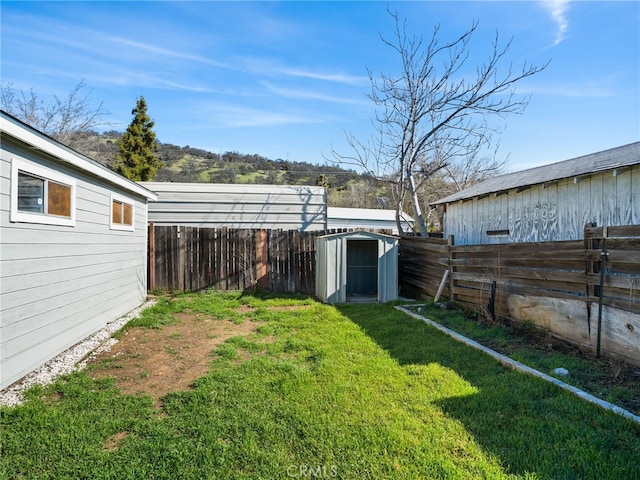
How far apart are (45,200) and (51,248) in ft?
1.90

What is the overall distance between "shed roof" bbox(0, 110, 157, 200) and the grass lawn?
250cm

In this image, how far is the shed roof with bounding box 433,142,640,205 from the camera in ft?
15.3

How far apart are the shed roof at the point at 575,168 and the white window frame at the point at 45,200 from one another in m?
7.04

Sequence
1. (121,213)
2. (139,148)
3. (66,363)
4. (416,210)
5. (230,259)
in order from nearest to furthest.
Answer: (66,363), (121,213), (230,259), (416,210), (139,148)

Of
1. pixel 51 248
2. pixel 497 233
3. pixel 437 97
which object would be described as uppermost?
pixel 437 97

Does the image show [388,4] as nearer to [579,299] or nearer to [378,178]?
[378,178]

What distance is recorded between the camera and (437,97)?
10328 mm

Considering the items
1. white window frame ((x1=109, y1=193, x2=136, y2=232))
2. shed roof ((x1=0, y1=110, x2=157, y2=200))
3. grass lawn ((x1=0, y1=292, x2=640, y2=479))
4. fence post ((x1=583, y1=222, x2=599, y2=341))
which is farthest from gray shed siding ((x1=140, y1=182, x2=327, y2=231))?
Answer: fence post ((x1=583, y1=222, x2=599, y2=341))

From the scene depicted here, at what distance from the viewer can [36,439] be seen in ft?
8.09

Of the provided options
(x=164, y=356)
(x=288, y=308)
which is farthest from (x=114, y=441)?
(x=288, y=308)

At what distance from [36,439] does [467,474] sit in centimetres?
299

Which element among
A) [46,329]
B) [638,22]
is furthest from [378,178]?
[46,329]

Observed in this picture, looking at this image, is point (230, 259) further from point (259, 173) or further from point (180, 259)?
point (259, 173)

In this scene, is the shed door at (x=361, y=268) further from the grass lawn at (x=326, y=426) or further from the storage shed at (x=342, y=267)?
the grass lawn at (x=326, y=426)
